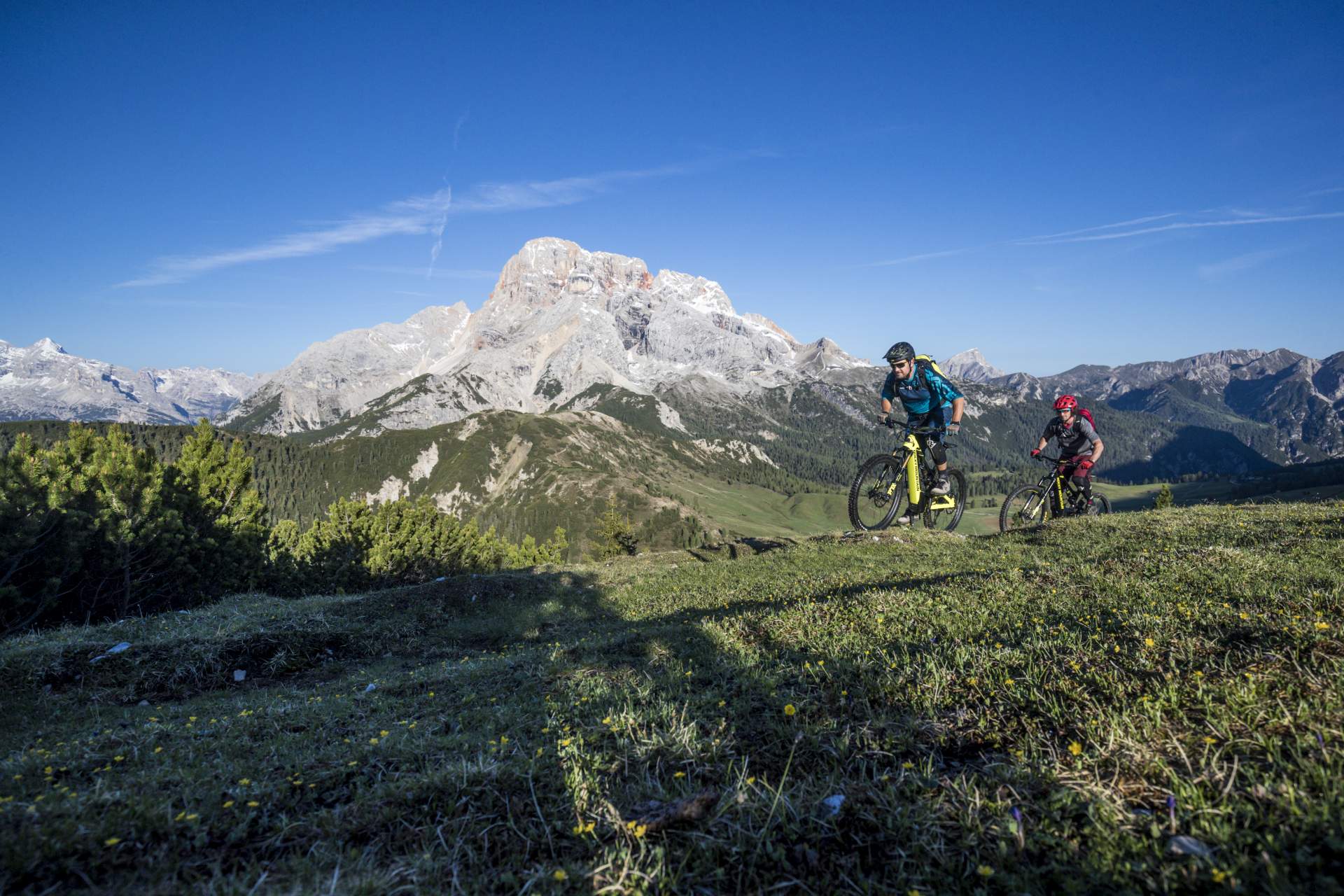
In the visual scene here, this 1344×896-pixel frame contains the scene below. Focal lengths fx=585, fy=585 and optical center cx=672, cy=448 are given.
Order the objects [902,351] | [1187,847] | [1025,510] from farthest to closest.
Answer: [1025,510], [902,351], [1187,847]

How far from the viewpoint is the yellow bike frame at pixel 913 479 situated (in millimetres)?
14727

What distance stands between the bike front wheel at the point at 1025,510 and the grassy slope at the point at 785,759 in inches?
482

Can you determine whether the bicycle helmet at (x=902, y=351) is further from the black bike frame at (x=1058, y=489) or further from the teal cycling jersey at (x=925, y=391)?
the black bike frame at (x=1058, y=489)

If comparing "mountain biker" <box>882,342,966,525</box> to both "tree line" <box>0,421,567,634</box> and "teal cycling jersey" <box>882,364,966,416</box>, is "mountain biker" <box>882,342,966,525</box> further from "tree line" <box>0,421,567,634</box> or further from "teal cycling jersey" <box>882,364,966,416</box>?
"tree line" <box>0,421,567,634</box>

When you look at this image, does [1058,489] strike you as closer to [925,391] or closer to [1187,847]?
[925,391]

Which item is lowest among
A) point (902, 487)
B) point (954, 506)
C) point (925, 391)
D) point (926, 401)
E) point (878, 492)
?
point (954, 506)

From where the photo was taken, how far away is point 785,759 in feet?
17.0

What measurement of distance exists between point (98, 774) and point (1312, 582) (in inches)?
609

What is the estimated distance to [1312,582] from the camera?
28.3 feet

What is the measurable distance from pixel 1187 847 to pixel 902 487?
481 inches

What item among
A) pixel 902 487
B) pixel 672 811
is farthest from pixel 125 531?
pixel 672 811

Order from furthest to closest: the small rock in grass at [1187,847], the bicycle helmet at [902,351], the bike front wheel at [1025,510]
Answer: the bike front wheel at [1025,510] < the bicycle helmet at [902,351] < the small rock in grass at [1187,847]

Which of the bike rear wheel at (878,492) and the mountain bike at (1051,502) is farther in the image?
the mountain bike at (1051,502)

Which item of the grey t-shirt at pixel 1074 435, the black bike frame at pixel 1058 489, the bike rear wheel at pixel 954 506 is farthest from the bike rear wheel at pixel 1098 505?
the bike rear wheel at pixel 954 506
